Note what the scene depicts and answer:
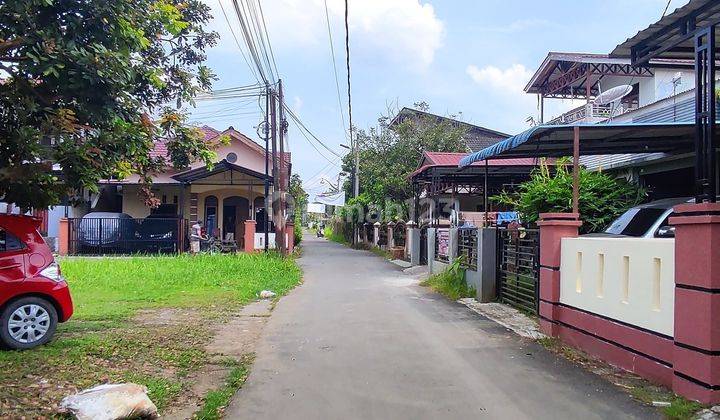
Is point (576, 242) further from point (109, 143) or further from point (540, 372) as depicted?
point (109, 143)

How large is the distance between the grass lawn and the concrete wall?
4.52 metres

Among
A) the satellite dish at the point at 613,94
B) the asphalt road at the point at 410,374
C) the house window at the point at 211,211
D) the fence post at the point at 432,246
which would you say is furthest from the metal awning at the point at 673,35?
the house window at the point at 211,211

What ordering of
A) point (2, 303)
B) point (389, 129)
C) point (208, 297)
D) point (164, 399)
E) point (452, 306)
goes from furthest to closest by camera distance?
point (389, 129), point (208, 297), point (452, 306), point (2, 303), point (164, 399)

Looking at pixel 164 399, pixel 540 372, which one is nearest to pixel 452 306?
pixel 540 372

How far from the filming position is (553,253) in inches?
305

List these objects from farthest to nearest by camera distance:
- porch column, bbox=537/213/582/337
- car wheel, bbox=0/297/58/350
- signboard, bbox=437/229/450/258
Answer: signboard, bbox=437/229/450/258, porch column, bbox=537/213/582/337, car wheel, bbox=0/297/58/350

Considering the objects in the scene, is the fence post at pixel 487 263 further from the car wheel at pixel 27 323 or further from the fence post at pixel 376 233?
the fence post at pixel 376 233

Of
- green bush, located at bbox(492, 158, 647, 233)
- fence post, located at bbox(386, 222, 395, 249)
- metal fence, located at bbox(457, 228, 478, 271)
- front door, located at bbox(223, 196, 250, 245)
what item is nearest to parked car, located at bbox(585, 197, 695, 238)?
green bush, located at bbox(492, 158, 647, 233)

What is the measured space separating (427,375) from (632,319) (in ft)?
7.08

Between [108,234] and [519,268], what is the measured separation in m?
19.2

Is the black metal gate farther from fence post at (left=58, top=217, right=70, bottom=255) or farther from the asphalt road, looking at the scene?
fence post at (left=58, top=217, right=70, bottom=255)

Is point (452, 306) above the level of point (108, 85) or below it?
below

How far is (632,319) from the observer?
19.2 ft

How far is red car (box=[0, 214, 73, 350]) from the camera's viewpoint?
6691 mm
